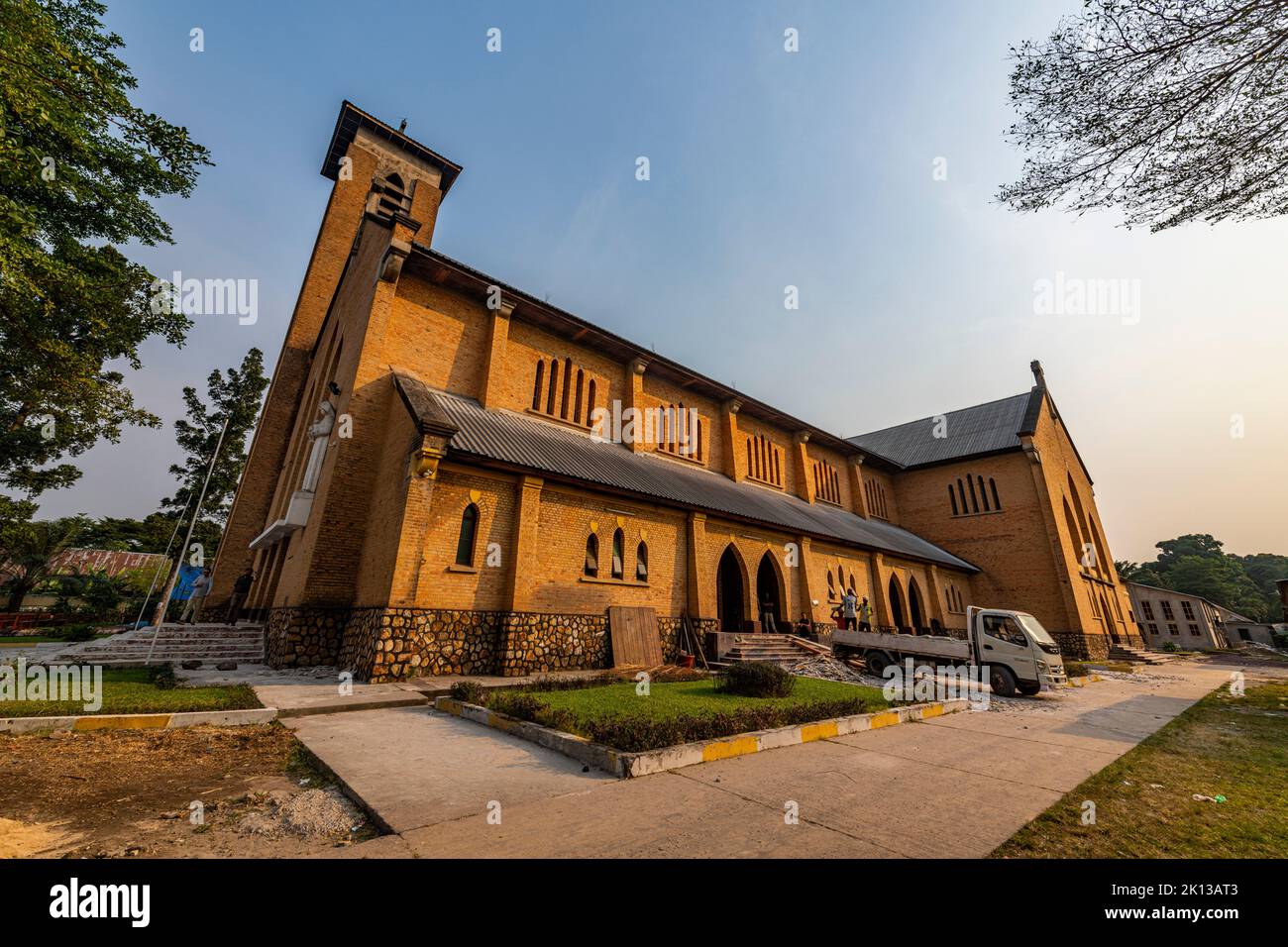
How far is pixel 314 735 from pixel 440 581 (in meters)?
5.41

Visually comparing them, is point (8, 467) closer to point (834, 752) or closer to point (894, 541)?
point (834, 752)

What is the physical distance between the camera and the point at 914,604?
24531 millimetres

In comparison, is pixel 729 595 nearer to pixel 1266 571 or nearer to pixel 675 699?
pixel 675 699

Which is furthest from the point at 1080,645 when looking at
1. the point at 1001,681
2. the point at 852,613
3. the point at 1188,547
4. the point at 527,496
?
the point at 1188,547

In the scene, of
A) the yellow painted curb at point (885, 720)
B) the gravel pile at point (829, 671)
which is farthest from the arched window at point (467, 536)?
the gravel pile at point (829, 671)

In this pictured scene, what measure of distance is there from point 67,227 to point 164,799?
20.4 m

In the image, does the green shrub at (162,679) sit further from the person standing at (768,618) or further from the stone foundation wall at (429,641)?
→ the person standing at (768,618)

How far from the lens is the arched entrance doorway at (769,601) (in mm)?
18019

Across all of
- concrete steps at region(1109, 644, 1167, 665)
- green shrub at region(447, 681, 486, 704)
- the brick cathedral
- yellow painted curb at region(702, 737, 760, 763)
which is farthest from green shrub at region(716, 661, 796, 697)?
concrete steps at region(1109, 644, 1167, 665)

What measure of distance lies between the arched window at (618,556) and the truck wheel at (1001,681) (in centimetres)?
1001

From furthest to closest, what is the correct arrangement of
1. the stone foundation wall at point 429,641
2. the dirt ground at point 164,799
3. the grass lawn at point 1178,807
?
the stone foundation wall at point 429,641
the grass lawn at point 1178,807
the dirt ground at point 164,799

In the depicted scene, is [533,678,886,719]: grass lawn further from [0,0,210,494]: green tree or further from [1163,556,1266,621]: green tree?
[1163,556,1266,621]: green tree

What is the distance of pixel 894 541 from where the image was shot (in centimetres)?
2506
